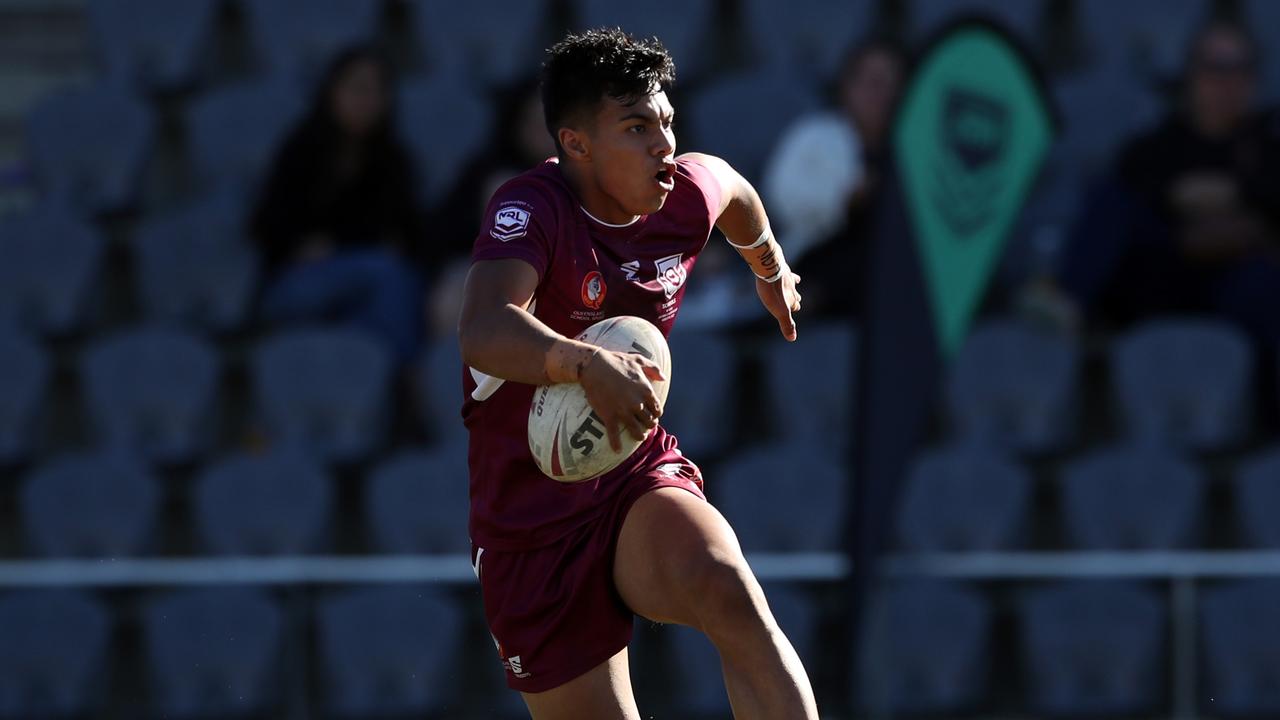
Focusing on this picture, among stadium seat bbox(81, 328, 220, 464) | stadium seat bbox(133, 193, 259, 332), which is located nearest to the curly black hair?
stadium seat bbox(81, 328, 220, 464)

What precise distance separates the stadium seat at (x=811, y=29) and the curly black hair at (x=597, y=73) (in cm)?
593

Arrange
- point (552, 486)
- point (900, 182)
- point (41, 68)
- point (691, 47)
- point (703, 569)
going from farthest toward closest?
point (41, 68)
point (691, 47)
point (900, 182)
point (552, 486)
point (703, 569)

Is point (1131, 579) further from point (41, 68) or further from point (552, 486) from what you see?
point (41, 68)

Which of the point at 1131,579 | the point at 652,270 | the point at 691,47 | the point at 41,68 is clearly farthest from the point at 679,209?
the point at 41,68

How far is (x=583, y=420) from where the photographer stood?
Result: 387 cm

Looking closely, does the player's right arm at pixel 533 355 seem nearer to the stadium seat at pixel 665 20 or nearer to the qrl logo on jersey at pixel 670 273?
the qrl logo on jersey at pixel 670 273

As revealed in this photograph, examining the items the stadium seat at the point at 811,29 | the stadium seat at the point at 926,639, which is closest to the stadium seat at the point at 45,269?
the stadium seat at the point at 811,29

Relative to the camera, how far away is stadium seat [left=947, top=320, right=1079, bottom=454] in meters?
8.55

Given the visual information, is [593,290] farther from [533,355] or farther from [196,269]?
[196,269]

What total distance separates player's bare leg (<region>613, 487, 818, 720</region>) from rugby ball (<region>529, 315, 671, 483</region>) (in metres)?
0.24

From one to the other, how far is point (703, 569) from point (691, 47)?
6448 millimetres

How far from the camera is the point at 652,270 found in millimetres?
4359

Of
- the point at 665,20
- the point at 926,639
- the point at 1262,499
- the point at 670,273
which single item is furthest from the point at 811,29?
the point at 670,273

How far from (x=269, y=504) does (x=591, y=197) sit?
14.4 ft
